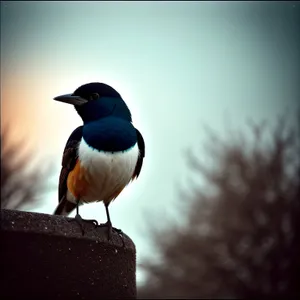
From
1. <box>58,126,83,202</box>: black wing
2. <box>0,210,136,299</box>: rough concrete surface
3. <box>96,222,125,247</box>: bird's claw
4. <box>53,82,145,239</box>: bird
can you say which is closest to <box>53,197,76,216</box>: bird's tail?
<box>53,82,145,239</box>: bird

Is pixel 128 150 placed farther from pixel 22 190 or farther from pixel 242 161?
pixel 242 161

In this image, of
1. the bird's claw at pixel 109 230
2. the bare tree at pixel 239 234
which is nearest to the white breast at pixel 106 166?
the bird's claw at pixel 109 230

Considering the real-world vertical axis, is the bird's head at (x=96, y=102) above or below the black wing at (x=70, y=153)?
above

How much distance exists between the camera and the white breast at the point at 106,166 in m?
4.48

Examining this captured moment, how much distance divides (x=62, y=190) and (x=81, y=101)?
62cm

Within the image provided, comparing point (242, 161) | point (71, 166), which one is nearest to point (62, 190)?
point (71, 166)

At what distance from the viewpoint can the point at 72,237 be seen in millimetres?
3924

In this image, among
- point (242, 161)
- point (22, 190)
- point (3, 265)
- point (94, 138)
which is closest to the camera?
point (3, 265)

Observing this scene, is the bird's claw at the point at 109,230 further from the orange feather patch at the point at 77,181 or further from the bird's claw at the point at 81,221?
the orange feather patch at the point at 77,181

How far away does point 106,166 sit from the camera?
4.48m

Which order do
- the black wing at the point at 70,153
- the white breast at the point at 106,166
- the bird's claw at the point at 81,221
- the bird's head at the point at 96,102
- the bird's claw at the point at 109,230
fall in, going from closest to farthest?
the bird's claw at the point at 81,221, the bird's claw at the point at 109,230, the white breast at the point at 106,166, the black wing at the point at 70,153, the bird's head at the point at 96,102

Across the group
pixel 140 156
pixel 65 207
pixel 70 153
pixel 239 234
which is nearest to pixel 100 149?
pixel 70 153

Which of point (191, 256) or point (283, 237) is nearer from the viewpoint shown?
point (283, 237)

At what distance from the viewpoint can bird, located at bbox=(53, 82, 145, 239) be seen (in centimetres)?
449
